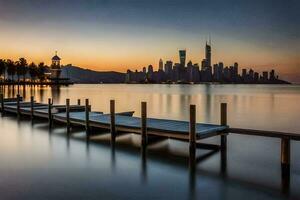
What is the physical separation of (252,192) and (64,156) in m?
7.83

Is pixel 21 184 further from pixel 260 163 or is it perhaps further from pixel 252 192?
pixel 260 163

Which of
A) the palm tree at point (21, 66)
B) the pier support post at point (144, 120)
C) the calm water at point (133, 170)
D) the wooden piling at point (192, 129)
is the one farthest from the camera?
the palm tree at point (21, 66)

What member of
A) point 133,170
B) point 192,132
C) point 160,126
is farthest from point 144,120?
point 133,170

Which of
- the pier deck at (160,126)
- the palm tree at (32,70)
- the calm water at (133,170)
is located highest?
the palm tree at (32,70)

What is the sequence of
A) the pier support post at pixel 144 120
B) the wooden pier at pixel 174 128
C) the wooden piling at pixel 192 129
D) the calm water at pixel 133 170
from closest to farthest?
the calm water at pixel 133 170 → the wooden pier at pixel 174 128 → the wooden piling at pixel 192 129 → the pier support post at pixel 144 120

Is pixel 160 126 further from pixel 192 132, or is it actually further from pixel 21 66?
pixel 21 66

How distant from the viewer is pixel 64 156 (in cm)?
1324

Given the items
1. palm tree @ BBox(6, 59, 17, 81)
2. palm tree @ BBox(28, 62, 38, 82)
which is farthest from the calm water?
palm tree @ BBox(28, 62, 38, 82)

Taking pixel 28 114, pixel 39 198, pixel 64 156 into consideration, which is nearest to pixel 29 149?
pixel 64 156

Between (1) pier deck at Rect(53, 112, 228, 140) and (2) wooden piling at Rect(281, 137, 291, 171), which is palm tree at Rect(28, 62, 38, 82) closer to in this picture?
(1) pier deck at Rect(53, 112, 228, 140)

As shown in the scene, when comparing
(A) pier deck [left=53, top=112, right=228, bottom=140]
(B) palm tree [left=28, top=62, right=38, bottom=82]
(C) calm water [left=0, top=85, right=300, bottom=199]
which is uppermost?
(B) palm tree [left=28, top=62, right=38, bottom=82]

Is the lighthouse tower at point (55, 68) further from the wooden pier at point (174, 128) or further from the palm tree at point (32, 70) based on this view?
the wooden pier at point (174, 128)

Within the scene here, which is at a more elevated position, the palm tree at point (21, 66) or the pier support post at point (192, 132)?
the palm tree at point (21, 66)

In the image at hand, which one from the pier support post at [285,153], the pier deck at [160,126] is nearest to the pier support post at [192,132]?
the pier deck at [160,126]
